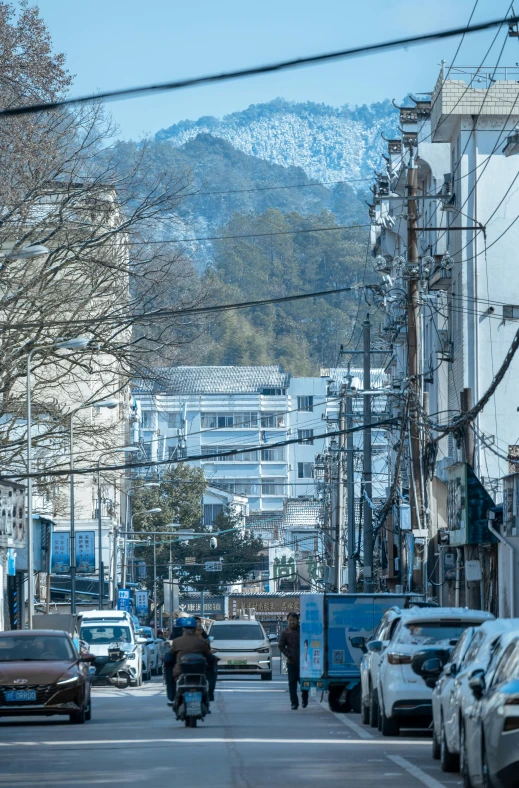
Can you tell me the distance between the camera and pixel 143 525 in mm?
94875

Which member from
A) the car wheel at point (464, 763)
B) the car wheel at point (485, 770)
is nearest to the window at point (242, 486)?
the car wheel at point (464, 763)

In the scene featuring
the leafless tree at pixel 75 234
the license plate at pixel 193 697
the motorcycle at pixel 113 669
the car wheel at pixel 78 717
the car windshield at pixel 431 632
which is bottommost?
the motorcycle at pixel 113 669

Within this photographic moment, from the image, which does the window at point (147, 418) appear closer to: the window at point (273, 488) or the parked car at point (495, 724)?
the window at point (273, 488)

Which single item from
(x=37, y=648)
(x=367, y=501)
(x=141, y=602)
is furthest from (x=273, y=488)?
(x=37, y=648)

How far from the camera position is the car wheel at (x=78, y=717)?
22.0 meters

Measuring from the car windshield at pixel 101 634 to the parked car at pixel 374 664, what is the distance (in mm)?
18815

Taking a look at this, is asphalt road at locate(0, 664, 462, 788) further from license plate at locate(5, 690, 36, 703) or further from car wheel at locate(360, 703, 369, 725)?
license plate at locate(5, 690, 36, 703)

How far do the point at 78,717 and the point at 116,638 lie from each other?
17.9 m

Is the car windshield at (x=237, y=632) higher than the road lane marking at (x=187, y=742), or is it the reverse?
the road lane marking at (x=187, y=742)

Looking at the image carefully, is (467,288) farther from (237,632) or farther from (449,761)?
(449,761)

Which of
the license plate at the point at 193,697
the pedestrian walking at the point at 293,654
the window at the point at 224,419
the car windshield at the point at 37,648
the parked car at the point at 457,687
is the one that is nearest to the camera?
the parked car at the point at 457,687

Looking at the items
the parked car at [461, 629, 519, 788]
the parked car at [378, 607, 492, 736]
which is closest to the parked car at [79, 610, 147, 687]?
the parked car at [378, 607, 492, 736]

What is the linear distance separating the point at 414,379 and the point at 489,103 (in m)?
14.9

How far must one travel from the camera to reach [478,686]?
1172cm
